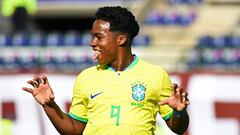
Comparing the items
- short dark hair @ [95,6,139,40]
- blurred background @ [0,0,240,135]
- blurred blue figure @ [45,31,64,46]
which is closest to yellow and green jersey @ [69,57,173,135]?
short dark hair @ [95,6,139,40]

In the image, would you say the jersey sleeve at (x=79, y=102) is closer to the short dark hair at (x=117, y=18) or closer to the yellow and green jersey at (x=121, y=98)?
the yellow and green jersey at (x=121, y=98)

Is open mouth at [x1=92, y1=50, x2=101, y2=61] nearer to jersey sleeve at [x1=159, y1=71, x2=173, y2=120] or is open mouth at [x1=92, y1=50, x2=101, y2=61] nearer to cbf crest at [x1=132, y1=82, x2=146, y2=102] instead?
cbf crest at [x1=132, y1=82, x2=146, y2=102]

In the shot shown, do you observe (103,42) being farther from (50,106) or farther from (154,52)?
(154,52)

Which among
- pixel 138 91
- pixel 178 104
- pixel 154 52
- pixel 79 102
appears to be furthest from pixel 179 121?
pixel 154 52

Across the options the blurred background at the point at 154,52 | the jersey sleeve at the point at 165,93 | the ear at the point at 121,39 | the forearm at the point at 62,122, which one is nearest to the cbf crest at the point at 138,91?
the jersey sleeve at the point at 165,93

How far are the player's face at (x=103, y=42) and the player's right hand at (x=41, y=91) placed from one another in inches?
12.1

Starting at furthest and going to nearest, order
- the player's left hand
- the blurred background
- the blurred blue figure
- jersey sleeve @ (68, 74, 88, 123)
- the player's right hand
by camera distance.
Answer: the blurred blue figure
the blurred background
jersey sleeve @ (68, 74, 88, 123)
the player's right hand
the player's left hand

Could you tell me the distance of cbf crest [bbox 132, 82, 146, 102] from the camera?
403cm

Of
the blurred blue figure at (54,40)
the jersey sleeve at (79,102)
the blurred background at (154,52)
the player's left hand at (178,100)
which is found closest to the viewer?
the player's left hand at (178,100)

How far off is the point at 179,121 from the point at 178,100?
144 mm

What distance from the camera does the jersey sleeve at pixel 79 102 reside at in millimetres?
4152

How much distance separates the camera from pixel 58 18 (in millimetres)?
23344

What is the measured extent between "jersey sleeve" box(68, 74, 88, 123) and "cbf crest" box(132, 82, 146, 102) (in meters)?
0.28

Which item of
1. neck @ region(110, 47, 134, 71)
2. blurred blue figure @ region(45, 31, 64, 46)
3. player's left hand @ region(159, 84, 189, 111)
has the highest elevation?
blurred blue figure @ region(45, 31, 64, 46)
